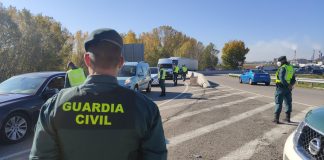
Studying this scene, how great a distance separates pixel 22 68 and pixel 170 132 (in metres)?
27.3

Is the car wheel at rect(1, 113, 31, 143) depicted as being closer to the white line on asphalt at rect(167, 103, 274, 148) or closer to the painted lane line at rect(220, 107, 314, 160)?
the white line on asphalt at rect(167, 103, 274, 148)

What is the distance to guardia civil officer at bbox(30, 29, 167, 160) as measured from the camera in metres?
2.00

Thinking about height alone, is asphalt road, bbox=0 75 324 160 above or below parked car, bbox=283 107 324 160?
below

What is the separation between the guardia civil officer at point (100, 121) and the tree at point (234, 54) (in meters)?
92.8

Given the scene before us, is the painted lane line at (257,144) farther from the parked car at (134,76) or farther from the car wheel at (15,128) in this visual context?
the parked car at (134,76)

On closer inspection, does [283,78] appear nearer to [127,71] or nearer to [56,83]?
[56,83]

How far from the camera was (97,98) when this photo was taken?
6.63 ft

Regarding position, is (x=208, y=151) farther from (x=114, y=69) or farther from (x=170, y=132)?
(x=114, y=69)

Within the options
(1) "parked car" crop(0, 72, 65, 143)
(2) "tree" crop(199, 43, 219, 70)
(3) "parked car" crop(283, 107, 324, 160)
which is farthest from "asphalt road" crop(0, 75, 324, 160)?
(2) "tree" crop(199, 43, 219, 70)

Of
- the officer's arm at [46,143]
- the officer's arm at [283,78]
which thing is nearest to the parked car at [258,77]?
the officer's arm at [283,78]

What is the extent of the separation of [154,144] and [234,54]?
3714 inches

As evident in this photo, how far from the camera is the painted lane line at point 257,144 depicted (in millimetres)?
→ 5852

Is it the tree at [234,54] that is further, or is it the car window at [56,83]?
the tree at [234,54]

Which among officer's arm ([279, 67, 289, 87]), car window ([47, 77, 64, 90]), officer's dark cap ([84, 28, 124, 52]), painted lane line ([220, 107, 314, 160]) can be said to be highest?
officer's dark cap ([84, 28, 124, 52])
